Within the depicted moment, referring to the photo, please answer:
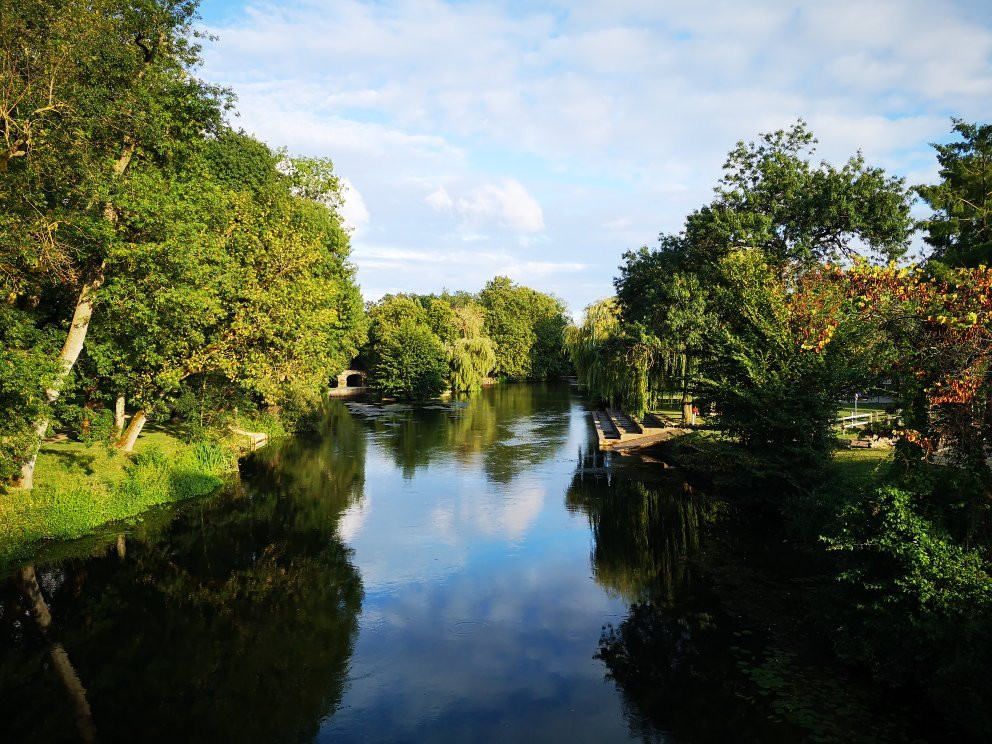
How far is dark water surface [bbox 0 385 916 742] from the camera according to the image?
10.9 metres

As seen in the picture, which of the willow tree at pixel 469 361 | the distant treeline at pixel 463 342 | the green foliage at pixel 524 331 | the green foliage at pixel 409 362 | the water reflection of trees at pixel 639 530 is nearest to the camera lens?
the water reflection of trees at pixel 639 530

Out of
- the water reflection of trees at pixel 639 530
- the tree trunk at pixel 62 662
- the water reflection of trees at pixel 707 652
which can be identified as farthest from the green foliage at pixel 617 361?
the tree trunk at pixel 62 662

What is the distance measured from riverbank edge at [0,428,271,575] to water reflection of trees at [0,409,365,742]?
4.79 feet

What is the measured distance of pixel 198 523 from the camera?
22.1 metres

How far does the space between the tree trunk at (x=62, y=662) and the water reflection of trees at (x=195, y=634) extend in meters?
0.10

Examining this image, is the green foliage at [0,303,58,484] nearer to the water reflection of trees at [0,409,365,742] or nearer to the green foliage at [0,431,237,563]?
the green foliage at [0,431,237,563]

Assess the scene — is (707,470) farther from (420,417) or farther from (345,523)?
(420,417)

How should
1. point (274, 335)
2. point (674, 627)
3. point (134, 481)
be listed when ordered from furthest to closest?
Result: point (274, 335) → point (134, 481) → point (674, 627)

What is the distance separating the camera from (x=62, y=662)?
1266cm

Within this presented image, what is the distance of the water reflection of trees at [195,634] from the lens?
35.9 ft

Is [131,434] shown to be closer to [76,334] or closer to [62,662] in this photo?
[76,334]

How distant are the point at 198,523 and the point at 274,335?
8.89 m

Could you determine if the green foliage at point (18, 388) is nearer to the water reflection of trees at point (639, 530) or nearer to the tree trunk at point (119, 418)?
the tree trunk at point (119, 418)

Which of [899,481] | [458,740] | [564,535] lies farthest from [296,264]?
[899,481]
